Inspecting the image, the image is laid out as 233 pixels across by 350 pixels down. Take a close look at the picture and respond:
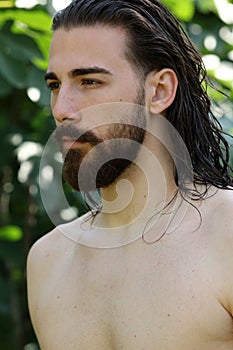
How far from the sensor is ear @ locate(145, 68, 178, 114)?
2.51 metres

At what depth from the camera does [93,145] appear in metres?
2.46

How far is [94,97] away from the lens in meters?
2.43

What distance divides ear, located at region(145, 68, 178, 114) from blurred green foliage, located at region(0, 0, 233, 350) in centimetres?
54

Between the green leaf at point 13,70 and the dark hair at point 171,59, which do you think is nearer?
the dark hair at point 171,59

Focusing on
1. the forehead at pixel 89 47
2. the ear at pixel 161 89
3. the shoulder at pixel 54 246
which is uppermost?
the forehead at pixel 89 47

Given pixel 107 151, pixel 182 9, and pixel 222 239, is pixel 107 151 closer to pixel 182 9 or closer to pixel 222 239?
pixel 222 239

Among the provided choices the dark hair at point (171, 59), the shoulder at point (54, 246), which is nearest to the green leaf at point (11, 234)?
the shoulder at point (54, 246)

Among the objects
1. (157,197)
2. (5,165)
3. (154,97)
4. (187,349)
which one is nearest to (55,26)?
(154,97)

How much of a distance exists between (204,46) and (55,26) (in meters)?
1.23

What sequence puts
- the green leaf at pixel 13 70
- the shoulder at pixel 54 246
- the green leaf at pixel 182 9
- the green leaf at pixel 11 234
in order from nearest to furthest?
the shoulder at pixel 54 246
the green leaf at pixel 13 70
the green leaf at pixel 182 9
the green leaf at pixel 11 234

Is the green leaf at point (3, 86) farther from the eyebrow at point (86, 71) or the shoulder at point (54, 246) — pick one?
the eyebrow at point (86, 71)

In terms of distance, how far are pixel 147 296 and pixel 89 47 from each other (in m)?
0.62

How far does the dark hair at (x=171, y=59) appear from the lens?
2525 mm

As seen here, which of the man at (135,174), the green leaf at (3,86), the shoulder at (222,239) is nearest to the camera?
the shoulder at (222,239)
